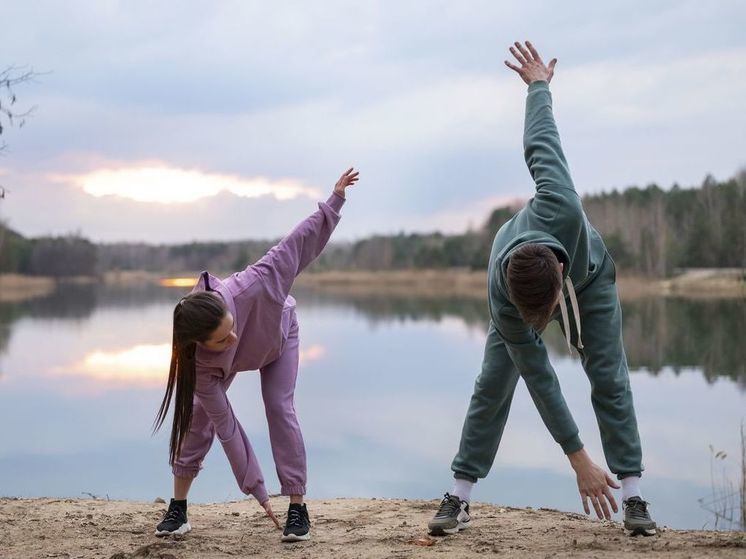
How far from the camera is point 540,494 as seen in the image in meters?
6.49

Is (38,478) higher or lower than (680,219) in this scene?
lower

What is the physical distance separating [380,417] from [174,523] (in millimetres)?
6853

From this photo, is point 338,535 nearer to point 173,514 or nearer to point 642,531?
point 173,514

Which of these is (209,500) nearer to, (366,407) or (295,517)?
(295,517)

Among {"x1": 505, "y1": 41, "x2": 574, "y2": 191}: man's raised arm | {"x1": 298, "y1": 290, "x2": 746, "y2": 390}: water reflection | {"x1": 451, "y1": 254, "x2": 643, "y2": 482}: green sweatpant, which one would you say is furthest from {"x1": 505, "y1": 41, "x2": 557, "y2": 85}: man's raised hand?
{"x1": 298, "y1": 290, "x2": 746, "y2": 390}: water reflection

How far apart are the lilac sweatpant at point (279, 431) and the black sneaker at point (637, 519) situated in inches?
54.3

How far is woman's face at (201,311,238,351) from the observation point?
11.1 ft

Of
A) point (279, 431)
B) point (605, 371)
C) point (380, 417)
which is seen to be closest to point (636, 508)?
point (605, 371)

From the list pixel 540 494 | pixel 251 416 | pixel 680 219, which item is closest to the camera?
pixel 540 494

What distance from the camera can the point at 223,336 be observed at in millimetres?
3424

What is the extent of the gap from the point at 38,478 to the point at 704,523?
536 cm

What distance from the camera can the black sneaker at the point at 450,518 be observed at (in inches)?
145

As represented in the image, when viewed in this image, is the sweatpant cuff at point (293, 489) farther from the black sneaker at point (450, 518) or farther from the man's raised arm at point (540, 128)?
the man's raised arm at point (540, 128)

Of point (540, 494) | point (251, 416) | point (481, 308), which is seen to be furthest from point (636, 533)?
point (481, 308)
